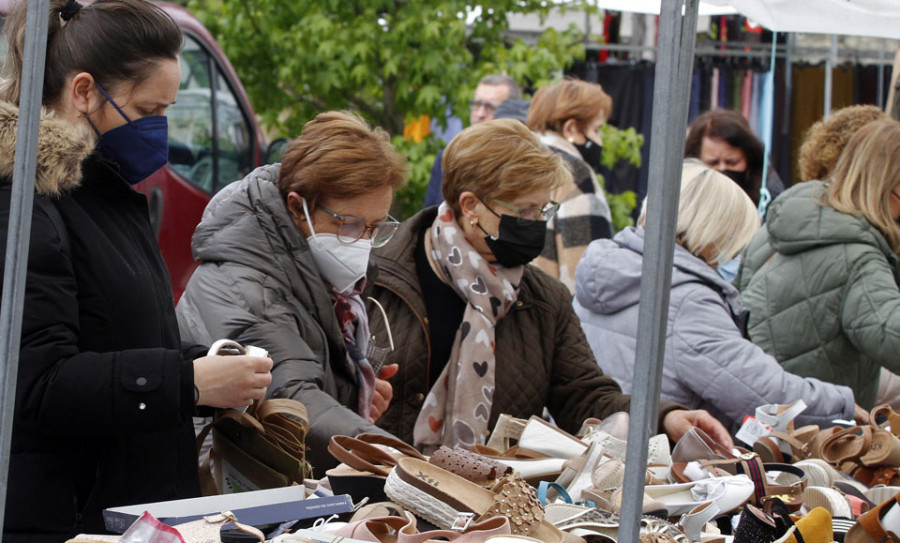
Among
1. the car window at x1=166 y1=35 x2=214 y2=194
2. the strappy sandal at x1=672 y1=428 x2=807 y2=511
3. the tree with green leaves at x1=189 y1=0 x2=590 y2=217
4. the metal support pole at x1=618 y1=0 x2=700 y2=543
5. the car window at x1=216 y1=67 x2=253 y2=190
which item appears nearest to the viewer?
the metal support pole at x1=618 y1=0 x2=700 y2=543

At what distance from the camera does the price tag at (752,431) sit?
281cm

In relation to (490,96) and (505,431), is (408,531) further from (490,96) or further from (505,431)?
(490,96)

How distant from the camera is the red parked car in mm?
6324

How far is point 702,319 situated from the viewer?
334 cm

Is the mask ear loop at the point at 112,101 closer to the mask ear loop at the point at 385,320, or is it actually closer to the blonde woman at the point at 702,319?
the mask ear loop at the point at 385,320

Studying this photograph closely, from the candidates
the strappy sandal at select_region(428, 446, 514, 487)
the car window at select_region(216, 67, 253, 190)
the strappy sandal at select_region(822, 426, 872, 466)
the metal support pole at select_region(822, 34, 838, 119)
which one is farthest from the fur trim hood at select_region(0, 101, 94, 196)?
the metal support pole at select_region(822, 34, 838, 119)

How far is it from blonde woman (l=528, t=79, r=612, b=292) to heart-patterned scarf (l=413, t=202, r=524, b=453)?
1.37m

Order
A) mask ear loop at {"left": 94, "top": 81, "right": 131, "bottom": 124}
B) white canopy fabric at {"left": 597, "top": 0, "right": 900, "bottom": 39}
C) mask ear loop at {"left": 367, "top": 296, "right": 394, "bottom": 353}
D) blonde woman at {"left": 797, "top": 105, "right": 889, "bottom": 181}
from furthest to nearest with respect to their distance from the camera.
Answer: blonde woman at {"left": 797, "top": 105, "right": 889, "bottom": 181} → white canopy fabric at {"left": 597, "top": 0, "right": 900, "bottom": 39} → mask ear loop at {"left": 367, "top": 296, "right": 394, "bottom": 353} → mask ear loop at {"left": 94, "top": 81, "right": 131, "bottom": 124}

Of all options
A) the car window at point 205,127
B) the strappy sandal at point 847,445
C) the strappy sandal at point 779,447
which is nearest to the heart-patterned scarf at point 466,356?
the strappy sandal at point 779,447

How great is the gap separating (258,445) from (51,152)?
66 cm

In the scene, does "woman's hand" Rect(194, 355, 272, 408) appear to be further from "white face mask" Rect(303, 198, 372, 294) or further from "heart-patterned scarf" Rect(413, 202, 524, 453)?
"heart-patterned scarf" Rect(413, 202, 524, 453)

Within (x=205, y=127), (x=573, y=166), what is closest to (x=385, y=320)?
(x=573, y=166)

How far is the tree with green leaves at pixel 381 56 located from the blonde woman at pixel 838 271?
3.08 m

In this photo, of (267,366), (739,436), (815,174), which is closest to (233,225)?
(267,366)
